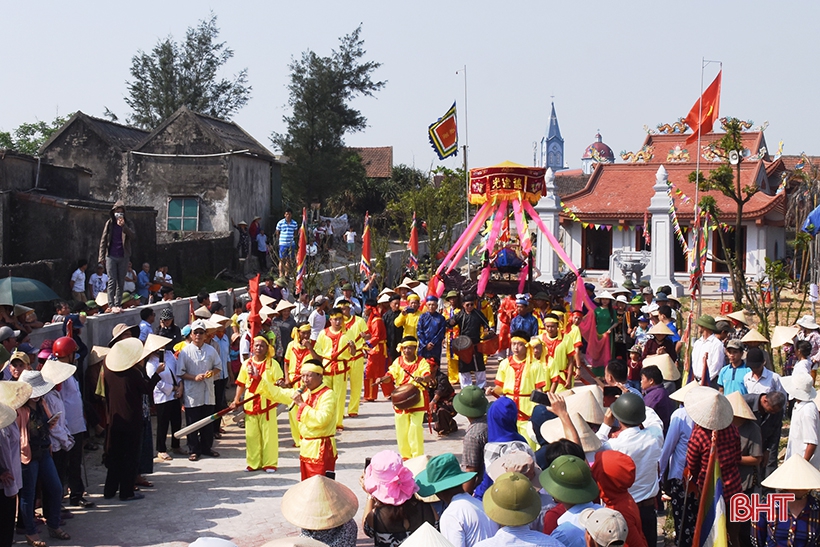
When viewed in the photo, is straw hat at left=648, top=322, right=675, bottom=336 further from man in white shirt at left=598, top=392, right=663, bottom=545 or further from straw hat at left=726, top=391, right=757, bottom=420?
man in white shirt at left=598, top=392, right=663, bottom=545

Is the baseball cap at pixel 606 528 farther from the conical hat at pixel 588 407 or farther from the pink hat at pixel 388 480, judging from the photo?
the conical hat at pixel 588 407

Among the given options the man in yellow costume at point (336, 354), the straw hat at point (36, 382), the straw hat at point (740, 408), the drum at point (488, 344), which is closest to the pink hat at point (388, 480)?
the straw hat at point (740, 408)

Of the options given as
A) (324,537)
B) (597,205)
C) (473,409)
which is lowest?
(324,537)

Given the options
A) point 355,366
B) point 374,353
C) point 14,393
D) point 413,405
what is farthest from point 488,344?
point 14,393

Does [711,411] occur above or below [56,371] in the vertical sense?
below

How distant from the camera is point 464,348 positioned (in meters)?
12.7

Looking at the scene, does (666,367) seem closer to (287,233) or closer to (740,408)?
(740,408)

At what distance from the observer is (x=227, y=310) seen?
15.9m

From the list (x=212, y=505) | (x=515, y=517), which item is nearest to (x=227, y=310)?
(x=212, y=505)

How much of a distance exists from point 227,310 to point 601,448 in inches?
411

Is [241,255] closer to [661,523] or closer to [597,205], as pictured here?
[597,205]

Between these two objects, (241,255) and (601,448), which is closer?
(601,448)

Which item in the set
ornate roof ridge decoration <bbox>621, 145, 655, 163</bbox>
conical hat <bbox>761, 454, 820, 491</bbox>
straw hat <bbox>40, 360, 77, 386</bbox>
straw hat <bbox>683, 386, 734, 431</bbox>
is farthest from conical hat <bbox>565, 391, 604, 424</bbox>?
ornate roof ridge decoration <bbox>621, 145, 655, 163</bbox>

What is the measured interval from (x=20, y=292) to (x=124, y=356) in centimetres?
316
